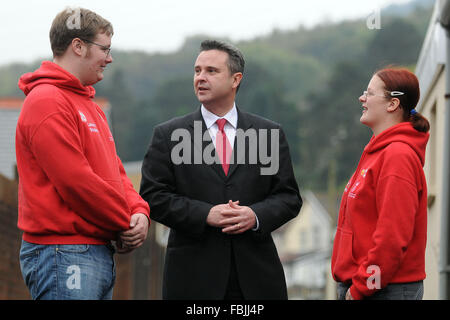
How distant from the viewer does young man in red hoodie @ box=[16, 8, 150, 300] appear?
3.93 metres

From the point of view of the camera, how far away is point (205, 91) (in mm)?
4820

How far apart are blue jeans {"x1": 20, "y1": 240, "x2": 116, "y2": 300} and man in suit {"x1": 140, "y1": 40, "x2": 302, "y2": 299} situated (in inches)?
25.6

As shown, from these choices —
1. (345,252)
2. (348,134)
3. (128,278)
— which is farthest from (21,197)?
(348,134)

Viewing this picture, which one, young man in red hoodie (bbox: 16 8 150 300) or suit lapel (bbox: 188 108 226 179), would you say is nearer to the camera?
young man in red hoodie (bbox: 16 8 150 300)

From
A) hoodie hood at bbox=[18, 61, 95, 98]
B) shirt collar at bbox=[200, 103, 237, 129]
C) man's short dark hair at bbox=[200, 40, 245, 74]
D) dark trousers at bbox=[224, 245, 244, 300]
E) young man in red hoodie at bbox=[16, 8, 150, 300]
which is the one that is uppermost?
man's short dark hair at bbox=[200, 40, 245, 74]

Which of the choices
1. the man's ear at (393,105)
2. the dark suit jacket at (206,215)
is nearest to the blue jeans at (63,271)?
the dark suit jacket at (206,215)

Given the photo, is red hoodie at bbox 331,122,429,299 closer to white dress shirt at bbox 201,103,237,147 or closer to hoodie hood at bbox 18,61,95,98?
white dress shirt at bbox 201,103,237,147

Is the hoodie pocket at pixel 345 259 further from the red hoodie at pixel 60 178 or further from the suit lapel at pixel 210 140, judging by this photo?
the red hoodie at pixel 60 178

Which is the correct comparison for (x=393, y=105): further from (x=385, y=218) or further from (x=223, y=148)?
(x=223, y=148)

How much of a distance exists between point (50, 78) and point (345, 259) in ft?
5.93

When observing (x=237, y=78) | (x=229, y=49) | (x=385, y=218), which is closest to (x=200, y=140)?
(x=237, y=78)

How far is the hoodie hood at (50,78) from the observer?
417 cm

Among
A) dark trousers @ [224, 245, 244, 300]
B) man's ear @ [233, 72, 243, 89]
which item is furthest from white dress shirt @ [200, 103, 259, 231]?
dark trousers @ [224, 245, 244, 300]
